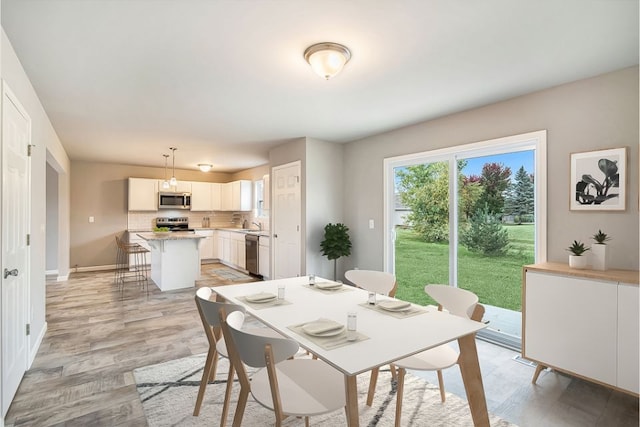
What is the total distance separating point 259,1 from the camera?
1756 millimetres

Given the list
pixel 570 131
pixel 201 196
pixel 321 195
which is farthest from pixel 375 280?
pixel 201 196

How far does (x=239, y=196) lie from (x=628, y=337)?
7.03m

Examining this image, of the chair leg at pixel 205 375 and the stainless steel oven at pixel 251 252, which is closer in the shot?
the chair leg at pixel 205 375

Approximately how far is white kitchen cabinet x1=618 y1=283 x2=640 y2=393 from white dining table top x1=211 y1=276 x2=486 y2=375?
122 centimetres

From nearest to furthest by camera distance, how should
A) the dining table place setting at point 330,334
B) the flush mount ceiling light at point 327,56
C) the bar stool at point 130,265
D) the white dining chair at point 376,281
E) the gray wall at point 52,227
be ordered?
the dining table place setting at point 330,334
the flush mount ceiling light at point 327,56
the white dining chair at point 376,281
the bar stool at point 130,265
the gray wall at point 52,227

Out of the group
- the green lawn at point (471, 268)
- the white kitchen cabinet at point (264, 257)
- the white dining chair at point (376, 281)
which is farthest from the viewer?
the white kitchen cabinet at point (264, 257)

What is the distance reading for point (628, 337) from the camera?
2111 millimetres

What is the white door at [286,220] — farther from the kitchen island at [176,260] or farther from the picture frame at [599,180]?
the picture frame at [599,180]

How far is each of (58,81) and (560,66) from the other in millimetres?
4131

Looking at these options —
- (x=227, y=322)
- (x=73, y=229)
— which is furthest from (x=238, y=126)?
(x=73, y=229)

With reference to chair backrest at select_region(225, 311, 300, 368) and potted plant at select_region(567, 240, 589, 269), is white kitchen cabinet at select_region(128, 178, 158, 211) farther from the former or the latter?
potted plant at select_region(567, 240, 589, 269)

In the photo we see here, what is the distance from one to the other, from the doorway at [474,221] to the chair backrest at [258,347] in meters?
2.68

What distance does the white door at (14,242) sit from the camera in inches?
79.7

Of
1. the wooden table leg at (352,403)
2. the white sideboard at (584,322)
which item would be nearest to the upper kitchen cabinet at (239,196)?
the white sideboard at (584,322)
